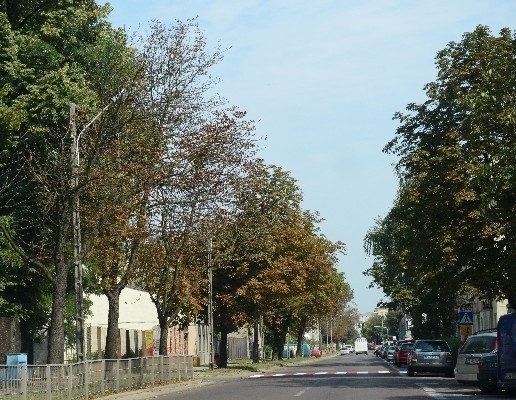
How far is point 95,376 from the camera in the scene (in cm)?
3002

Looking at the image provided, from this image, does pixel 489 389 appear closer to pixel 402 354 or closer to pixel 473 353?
pixel 473 353

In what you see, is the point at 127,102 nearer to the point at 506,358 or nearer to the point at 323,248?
the point at 506,358

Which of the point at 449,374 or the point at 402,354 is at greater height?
the point at 402,354

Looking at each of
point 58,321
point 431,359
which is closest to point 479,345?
point 431,359

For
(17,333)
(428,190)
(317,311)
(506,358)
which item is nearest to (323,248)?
(317,311)

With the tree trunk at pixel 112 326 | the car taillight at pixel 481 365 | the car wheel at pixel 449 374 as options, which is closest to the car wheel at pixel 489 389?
the car taillight at pixel 481 365

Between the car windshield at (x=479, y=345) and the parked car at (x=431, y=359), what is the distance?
12052 millimetres

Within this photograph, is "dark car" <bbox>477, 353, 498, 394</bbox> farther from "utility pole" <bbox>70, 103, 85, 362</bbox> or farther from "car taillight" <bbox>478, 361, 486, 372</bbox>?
"utility pole" <bbox>70, 103, 85, 362</bbox>

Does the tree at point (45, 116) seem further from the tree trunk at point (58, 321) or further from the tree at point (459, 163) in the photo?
the tree at point (459, 163)

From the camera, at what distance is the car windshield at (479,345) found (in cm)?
2965

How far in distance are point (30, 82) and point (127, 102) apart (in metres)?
3.47

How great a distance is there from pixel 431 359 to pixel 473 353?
1321cm

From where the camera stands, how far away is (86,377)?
1127 inches

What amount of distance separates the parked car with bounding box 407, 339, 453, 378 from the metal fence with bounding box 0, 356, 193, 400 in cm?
995
